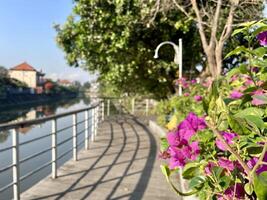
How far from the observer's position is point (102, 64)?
16.7m

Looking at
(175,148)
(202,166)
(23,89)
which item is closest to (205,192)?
(202,166)

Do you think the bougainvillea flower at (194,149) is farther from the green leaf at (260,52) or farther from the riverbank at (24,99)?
the riverbank at (24,99)

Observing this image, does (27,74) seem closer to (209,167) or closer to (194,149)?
(194,149)

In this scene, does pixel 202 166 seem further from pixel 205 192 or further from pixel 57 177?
pixel 57 177

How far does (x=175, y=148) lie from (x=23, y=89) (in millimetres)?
88829

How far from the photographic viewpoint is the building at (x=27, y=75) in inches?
4440

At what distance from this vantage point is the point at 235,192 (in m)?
1.56

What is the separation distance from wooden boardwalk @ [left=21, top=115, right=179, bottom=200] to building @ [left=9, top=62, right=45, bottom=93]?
337 ft

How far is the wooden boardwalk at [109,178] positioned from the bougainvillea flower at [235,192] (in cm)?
326

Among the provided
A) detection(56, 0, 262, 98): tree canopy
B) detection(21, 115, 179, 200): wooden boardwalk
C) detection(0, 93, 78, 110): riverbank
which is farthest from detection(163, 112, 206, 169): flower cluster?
detection(0, 93, 78, 110): riverbank

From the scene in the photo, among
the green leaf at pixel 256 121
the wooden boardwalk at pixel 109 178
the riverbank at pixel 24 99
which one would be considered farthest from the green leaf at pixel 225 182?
the riverbank at pixel 24 99

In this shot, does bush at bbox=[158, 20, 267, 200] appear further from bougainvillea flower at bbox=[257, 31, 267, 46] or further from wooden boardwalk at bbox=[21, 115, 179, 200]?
wooden boardwalk at bbox=[21, 115, 179, 200]

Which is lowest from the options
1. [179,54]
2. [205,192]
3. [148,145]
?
[148,145]

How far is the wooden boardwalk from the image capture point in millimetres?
4895
